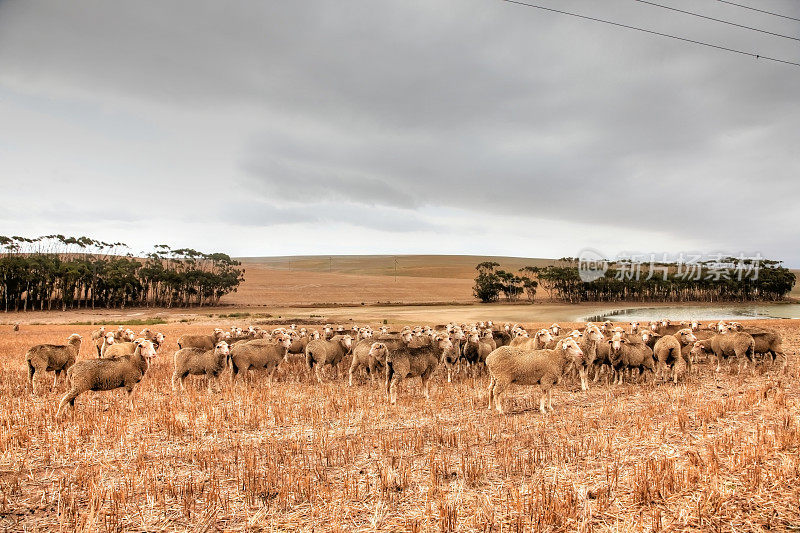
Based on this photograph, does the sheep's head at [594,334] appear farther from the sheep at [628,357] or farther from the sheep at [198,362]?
the sheep at [198,362]

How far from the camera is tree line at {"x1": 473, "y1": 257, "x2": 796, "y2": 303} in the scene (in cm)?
10456

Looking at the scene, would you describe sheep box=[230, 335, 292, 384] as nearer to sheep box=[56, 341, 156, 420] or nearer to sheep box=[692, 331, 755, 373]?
sheep box=[56, 341, 156, 420]

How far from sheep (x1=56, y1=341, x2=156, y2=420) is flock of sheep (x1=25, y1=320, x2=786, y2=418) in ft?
0.07

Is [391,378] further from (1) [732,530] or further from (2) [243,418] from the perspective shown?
(1) [732,530]

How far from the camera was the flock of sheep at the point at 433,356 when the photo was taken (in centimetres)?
1157

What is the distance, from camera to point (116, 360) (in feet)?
39.9

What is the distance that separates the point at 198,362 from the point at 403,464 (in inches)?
392

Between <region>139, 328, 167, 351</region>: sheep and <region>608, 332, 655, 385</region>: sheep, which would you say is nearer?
<region>608, 332, 655, 385</region>: sheep

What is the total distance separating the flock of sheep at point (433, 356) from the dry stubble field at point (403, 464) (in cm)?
81

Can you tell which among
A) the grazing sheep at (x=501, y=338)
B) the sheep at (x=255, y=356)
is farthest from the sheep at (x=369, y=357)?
the grazing sheep at (x=501, y=338)

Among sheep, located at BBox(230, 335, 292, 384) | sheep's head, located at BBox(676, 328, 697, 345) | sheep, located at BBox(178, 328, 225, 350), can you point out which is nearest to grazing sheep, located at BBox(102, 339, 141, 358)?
sheep, located at BBox(178, 328, 225, 350)

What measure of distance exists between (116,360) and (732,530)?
1320 cm

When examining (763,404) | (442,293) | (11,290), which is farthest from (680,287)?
(11,290)

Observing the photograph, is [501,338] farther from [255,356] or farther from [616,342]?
[255,356]
